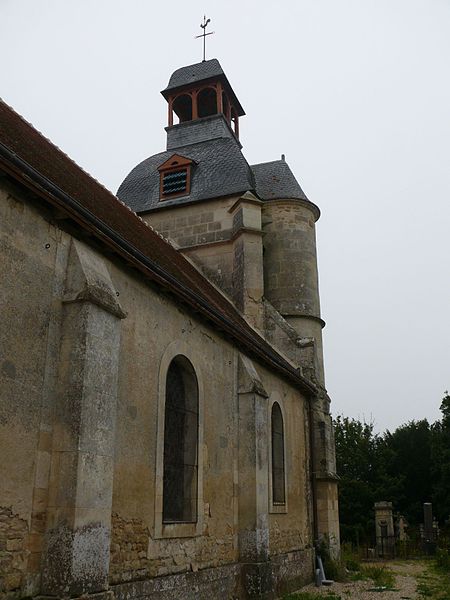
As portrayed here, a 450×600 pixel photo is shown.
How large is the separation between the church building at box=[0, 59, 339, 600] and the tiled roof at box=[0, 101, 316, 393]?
38mm

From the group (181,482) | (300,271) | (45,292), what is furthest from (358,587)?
(45,292)

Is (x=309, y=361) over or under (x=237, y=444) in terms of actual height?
over

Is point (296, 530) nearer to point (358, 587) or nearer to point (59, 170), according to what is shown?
point (358, 587)

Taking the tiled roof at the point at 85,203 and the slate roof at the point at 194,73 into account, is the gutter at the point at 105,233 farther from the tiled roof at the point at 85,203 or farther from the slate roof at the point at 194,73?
the slate roof at the point at 194,73

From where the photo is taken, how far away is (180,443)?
877cm

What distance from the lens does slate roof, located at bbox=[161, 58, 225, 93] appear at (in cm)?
2072

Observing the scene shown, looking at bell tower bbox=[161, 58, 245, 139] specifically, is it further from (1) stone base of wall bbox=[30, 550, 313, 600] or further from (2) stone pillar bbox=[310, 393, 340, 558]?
(1) stone base of wall bbox=[30, 550, 313, 600]

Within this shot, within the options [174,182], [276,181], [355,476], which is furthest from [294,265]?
[355,476]

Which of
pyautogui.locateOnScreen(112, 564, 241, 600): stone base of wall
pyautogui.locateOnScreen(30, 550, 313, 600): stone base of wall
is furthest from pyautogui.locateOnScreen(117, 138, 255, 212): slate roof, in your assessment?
pyautogui.locateOnScreen(112, 564, 241, 600): stone base of wall

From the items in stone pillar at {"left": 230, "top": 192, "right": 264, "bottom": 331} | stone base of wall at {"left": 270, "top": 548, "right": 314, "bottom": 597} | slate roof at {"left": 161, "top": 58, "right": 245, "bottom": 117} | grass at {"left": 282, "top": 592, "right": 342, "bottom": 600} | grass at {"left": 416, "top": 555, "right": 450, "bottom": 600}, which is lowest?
grass at {"left": 416, "top": 555, "right": 450, "bottom": 600}

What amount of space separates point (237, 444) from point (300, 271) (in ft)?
24.8

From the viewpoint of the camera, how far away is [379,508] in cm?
2378

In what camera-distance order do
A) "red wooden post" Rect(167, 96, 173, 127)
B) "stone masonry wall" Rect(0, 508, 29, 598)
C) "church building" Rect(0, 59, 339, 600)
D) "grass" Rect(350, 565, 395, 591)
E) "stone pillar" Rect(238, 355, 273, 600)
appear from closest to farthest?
"stone masonry wall" Rect(0, 508, 29, 598), "church building" Rect(0, 59, 339, 600), "stone pillar" Rect(238, 355, 273, 600), "grass" Rect(350, 565, 395, 591), "red wooden post" Rect(167, 96, 173, 127)

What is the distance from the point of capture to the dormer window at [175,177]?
56.9 feet
